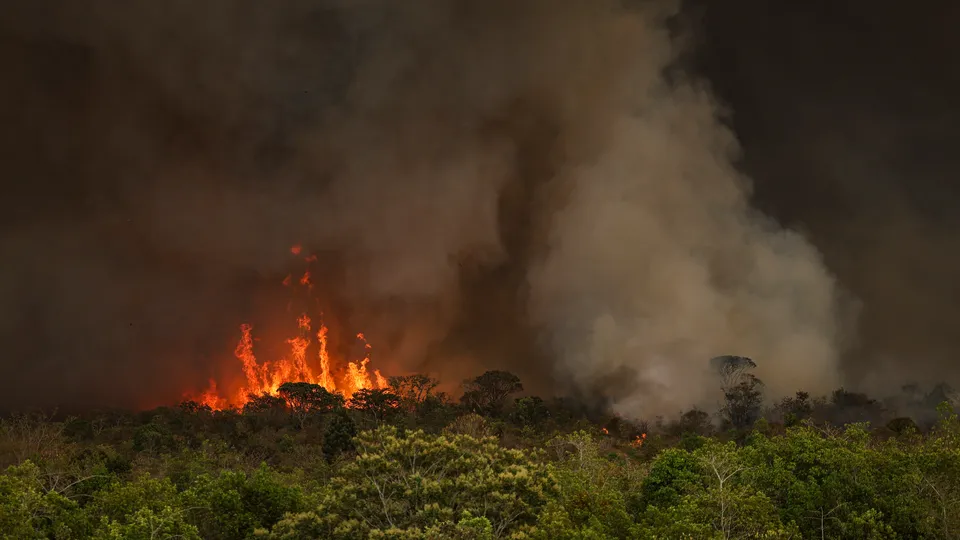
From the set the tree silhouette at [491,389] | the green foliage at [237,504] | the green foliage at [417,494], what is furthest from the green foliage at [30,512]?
the tree silhouette at [491,389]

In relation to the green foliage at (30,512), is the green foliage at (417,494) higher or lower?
lower

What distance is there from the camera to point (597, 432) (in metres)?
114

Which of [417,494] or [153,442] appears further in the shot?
[153,442]

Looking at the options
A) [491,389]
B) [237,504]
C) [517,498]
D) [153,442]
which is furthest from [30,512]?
[491,389]

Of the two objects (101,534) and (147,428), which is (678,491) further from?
(147,428)

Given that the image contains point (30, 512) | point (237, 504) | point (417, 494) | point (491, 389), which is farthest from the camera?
point (491, 389)

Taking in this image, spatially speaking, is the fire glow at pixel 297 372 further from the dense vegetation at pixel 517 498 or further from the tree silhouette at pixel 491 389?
the dense vegetation at pixel 517 498

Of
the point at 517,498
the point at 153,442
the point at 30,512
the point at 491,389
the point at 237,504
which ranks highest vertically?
the point at 491,389

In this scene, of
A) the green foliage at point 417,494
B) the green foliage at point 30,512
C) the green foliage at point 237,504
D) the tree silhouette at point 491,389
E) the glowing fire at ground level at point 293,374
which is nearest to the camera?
the green foliage at point 30,512

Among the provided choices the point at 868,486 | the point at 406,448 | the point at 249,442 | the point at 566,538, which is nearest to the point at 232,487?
the point at 406,448

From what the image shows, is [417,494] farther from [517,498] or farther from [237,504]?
[237,504]

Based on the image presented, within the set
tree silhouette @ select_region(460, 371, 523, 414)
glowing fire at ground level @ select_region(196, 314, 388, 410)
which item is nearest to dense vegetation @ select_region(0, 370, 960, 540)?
tree silhouette @ select_region(460, 371, 523, 414)

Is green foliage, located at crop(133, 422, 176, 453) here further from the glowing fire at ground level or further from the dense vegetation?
the glowing fire at ground level

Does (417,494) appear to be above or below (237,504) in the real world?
below
